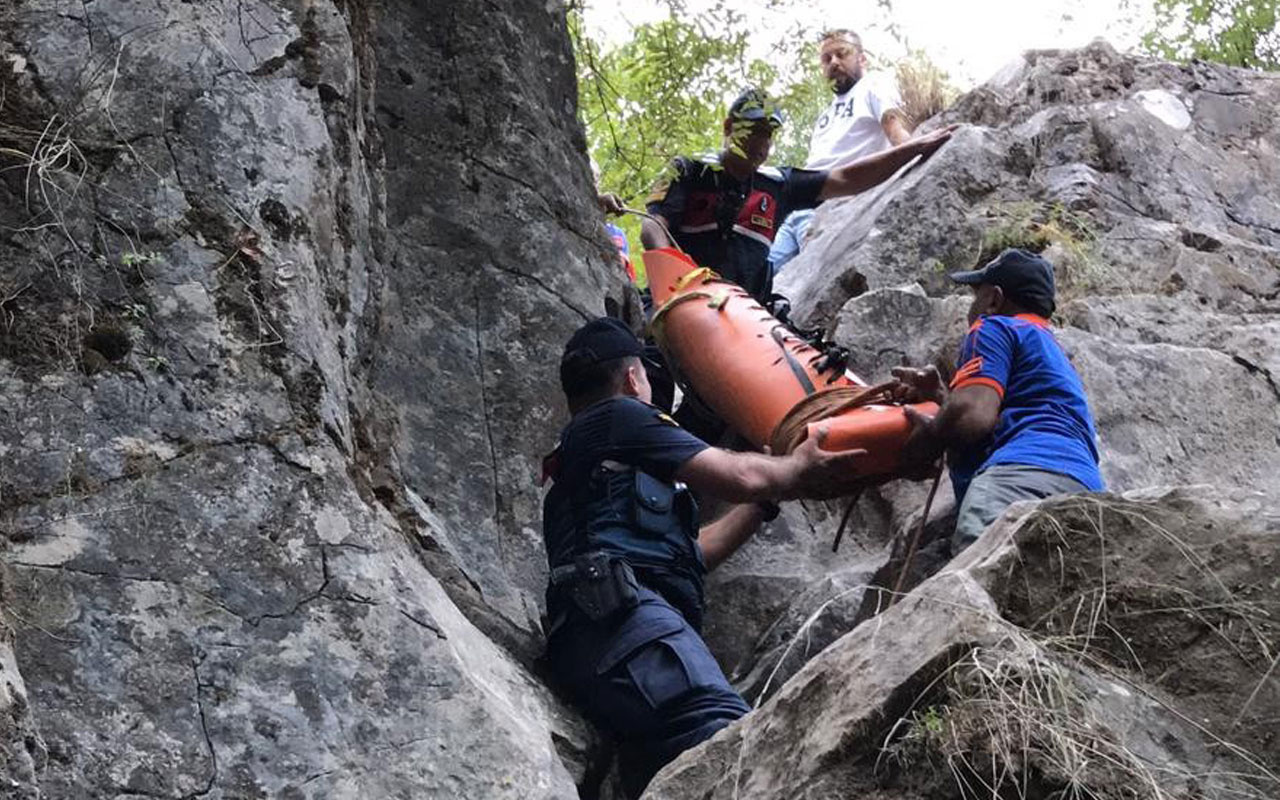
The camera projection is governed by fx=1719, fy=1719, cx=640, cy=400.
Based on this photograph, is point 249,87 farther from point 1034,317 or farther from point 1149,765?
point 1149,765

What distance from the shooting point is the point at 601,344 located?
5.66 metres

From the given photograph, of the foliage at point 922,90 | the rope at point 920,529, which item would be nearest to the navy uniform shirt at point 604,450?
the rope at point 920,529

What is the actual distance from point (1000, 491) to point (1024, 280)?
1074 mm

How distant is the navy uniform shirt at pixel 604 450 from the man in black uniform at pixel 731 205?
5.89ft

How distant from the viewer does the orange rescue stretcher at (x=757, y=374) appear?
18.1 ft

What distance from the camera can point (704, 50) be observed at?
22.1ft

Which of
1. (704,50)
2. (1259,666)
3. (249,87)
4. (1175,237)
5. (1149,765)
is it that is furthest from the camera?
(1175,237)

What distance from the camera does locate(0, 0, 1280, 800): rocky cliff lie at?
3631 millimetres

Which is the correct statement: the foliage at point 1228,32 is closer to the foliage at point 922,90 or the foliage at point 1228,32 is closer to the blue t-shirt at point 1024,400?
the foliage at point 922,90

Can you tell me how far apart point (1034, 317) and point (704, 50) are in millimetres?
1734

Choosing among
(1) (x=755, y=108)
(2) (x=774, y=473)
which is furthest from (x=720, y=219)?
(2) (x=774, y=473)

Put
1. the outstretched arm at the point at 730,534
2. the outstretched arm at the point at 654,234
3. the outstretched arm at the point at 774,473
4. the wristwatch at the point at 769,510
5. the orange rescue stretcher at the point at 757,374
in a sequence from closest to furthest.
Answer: the outstretched arm at the point at 774,473 → the orange rescue stretcher at the point at 757,374 → the wristwatch at the point at 769,510 → the outstretched arm at the point at 730,534 → the outstretched arm at the point at 654,234

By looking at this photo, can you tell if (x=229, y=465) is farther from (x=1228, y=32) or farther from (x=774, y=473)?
(x=1228, y=32)

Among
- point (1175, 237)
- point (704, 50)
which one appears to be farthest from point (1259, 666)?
point (1175, 237)
